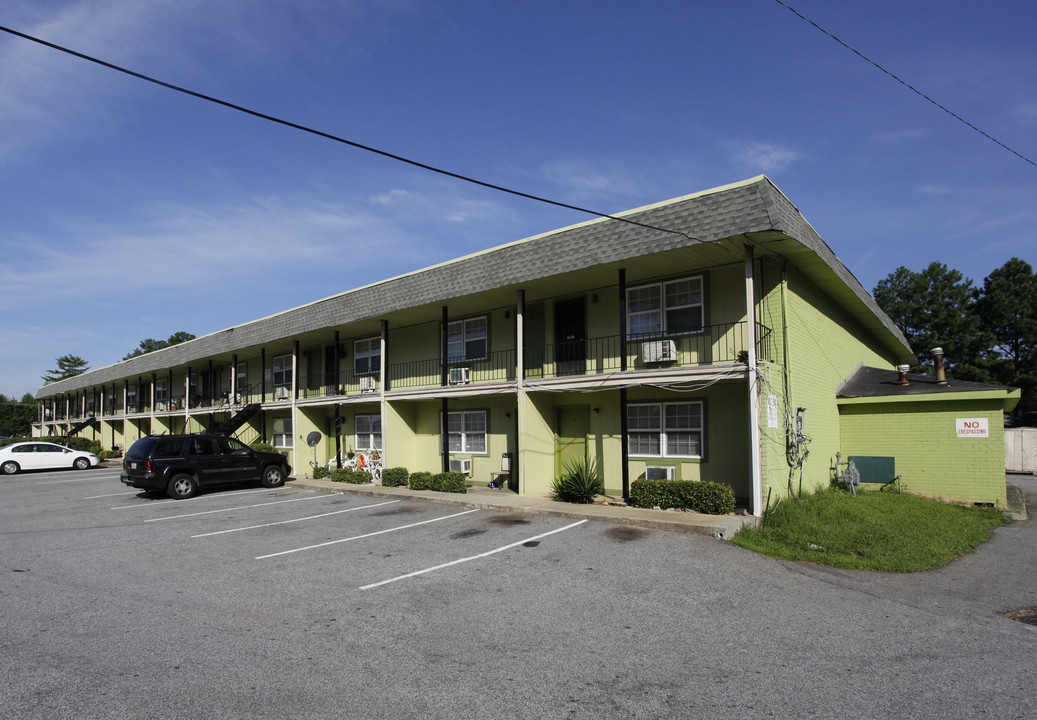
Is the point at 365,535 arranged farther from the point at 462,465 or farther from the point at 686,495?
the point at 462,465

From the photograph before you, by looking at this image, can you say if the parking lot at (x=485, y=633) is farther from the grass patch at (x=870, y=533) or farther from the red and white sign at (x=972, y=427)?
the red and white sign at (x=972, y=427)

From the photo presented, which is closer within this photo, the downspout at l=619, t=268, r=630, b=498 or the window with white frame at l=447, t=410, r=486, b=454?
the downspout at l=619, t=268, r=630, b=498

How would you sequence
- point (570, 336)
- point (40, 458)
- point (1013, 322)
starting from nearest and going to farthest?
1. point (570, 336)
2. point (40, 458)
3. point (1013, 322)

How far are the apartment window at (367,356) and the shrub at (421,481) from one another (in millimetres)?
6079

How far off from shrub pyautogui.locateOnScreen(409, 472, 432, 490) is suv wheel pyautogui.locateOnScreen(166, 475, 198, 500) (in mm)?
6151

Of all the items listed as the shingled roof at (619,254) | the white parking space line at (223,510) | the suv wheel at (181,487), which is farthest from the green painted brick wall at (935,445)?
the suv wheel at (181,487)

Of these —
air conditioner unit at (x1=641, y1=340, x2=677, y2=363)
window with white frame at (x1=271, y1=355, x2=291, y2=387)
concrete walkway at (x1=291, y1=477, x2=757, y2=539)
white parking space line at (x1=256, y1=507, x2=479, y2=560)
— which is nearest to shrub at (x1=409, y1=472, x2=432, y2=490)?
concrete walkway at (x1=291, y1=477, x2=757, y2=539)

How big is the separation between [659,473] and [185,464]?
12.8m

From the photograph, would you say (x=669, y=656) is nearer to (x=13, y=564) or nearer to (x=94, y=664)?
(x=94, y=664)

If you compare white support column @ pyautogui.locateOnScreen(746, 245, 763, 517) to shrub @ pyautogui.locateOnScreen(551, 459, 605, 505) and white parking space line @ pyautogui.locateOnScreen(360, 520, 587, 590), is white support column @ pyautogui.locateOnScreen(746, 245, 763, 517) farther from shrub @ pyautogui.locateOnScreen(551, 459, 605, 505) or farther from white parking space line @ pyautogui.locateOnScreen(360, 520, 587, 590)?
shrub @ pyautogui.locateOnScreen(551, 459, 605, 505)

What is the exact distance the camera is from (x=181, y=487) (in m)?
16.4

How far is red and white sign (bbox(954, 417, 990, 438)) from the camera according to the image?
13812 mm

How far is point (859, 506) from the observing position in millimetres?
12078

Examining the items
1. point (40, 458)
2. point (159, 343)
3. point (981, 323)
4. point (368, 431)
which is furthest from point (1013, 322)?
point (159, 343)
